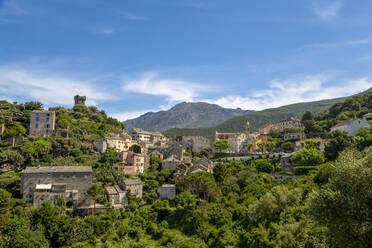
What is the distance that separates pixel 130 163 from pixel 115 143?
12.6 meters

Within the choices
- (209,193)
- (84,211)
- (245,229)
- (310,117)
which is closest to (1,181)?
(84,211)

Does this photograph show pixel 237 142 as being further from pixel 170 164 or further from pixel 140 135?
pixel 170 164

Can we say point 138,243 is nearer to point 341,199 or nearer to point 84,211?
point 84,211

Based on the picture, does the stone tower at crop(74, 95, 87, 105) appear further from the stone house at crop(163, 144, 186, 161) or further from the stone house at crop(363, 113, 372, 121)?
the stone house at crop(363, 113, 372, 121)

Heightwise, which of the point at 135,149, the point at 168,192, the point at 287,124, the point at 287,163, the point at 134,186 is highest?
the point at 287,124

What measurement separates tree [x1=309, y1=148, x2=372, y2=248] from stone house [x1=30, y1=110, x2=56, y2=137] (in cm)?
6774

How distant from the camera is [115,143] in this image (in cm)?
7919

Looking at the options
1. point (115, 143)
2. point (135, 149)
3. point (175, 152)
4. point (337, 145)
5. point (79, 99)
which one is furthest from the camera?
point (79, 99)

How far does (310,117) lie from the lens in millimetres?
113000

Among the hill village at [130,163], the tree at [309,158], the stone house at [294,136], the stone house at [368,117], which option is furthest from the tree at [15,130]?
the stone house at [368,117]

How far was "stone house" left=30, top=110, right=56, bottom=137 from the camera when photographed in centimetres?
7481

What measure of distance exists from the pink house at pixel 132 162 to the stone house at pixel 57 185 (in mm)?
14079

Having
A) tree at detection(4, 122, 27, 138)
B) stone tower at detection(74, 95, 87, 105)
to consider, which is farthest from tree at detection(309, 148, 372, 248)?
stone tower at detection(74, 95, 87, 105)

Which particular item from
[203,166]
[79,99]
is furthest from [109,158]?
[79,99]
